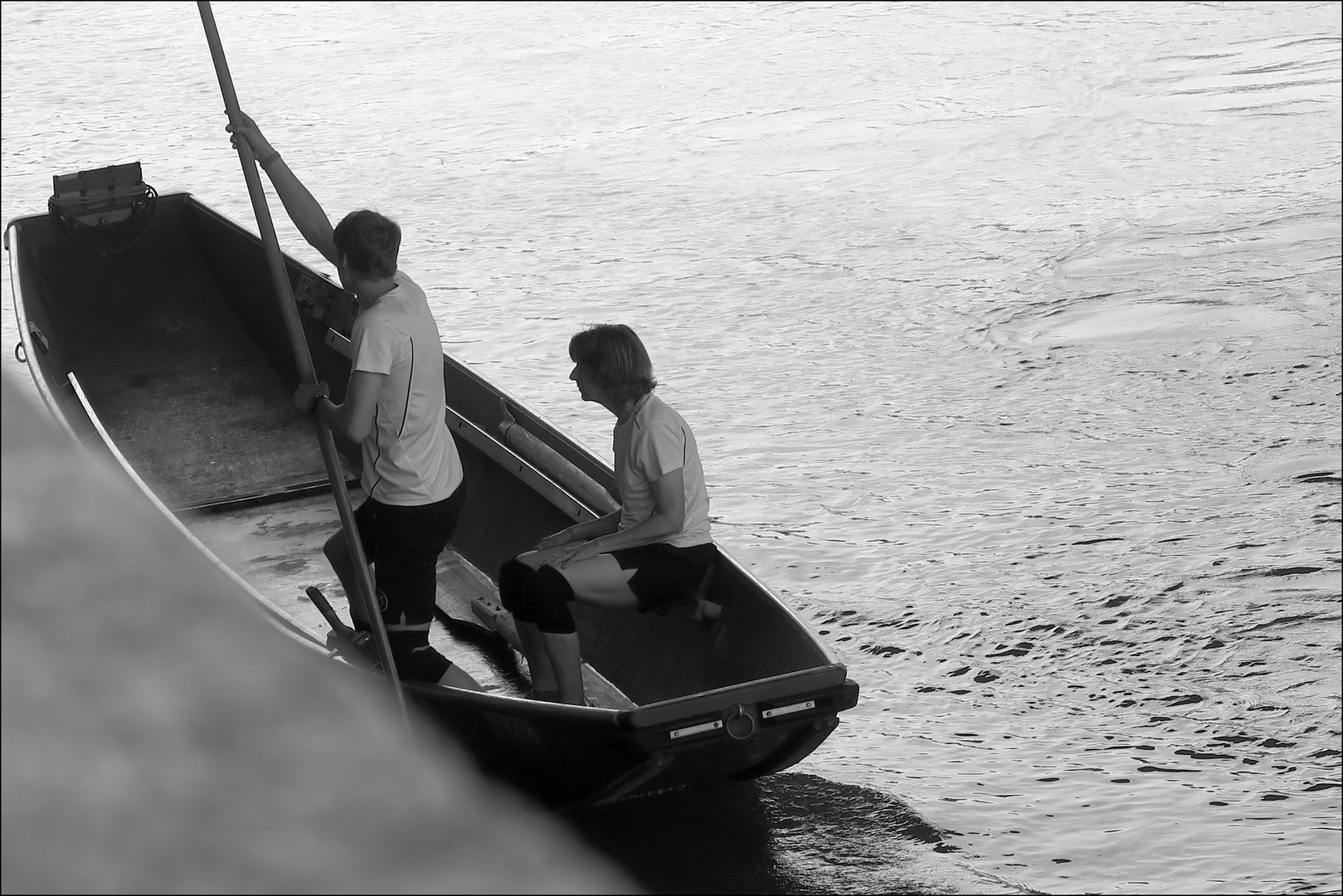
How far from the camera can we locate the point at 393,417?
456 centimetres

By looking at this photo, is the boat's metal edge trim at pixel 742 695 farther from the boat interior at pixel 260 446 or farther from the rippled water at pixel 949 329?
the rippled water at pixel 949 329

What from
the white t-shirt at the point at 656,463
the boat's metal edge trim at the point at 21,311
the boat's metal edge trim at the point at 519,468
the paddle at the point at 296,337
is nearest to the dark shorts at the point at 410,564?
the paddle at the point at 296,337

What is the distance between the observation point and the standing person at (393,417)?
4.40 m

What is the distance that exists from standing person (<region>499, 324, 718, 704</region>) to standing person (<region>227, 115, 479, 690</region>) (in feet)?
0.92

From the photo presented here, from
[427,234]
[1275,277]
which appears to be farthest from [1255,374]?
[427,234]

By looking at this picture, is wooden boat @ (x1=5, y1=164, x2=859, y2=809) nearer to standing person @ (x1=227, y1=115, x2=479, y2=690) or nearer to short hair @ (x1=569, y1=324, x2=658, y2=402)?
standing person @ (x1=227, y1=115, x2=479, y2=690)

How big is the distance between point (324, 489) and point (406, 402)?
3.25 metres

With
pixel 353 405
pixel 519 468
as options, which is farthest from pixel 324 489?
pixel 353 405

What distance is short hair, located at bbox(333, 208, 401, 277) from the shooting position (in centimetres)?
438

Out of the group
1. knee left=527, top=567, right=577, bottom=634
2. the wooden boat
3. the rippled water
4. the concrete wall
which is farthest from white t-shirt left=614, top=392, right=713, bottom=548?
the concrete wall

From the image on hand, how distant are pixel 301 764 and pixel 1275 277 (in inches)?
477

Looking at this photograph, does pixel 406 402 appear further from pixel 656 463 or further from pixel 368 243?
pixel 656 463

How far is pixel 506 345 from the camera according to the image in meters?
11.6

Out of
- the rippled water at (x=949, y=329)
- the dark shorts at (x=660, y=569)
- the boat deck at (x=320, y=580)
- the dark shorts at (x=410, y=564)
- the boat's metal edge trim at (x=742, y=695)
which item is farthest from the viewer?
the boat deck at (x=320, y=580)
